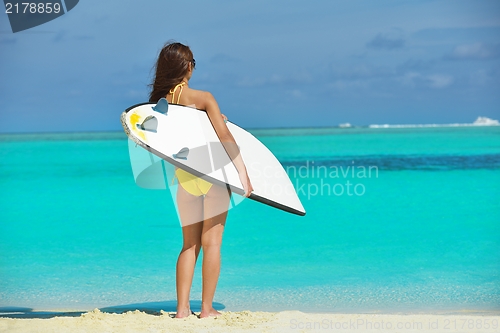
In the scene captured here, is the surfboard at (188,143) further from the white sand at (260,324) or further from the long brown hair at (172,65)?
the white sand at (260,324)

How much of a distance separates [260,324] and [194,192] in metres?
0.70

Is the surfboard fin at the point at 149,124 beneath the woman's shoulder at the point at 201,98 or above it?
beneath

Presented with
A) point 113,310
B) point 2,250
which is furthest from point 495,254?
point 2,250

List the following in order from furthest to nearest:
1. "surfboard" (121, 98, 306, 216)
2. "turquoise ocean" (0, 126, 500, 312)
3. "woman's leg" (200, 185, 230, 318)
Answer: "turquoise ocean" (0, 126, 500, 312), "woman's leg" (200, 185, 230, 318), "surfboard" (121, 98, 306, 216)

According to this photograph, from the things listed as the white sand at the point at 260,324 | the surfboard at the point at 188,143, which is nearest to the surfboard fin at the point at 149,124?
the surfboard at the point at 188,143

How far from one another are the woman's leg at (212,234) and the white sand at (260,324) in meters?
0.14

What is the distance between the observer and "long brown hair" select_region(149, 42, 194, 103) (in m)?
2.96

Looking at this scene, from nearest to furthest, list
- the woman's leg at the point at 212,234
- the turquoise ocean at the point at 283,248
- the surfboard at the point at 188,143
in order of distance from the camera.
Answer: the surfboard at the point at 188,143 < the woman's leg at the point at 212,234 < the turquoise ocean at the point at 283,248

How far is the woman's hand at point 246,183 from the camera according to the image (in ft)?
9.60

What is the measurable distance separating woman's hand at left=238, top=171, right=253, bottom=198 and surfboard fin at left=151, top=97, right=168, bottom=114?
1.51 feet

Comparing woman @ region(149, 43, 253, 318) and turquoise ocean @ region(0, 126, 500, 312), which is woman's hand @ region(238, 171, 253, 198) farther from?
turquoise ocean @ region(0, 126, 500, 312)

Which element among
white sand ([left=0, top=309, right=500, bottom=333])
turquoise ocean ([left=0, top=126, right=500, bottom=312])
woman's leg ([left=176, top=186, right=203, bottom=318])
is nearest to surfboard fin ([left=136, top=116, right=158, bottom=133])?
woman's leg ([left=176, top=186, right=203, bottom=318])

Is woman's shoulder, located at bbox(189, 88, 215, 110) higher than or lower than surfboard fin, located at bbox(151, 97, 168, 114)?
higher

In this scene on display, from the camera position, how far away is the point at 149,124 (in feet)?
9.53
